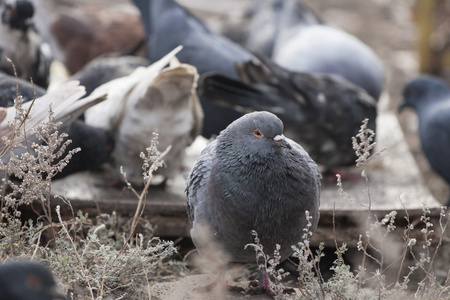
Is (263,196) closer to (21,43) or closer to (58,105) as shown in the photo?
(58,105)

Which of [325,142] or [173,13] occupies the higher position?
[173,13]

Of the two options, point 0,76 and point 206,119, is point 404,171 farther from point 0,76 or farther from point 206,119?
point 0,76

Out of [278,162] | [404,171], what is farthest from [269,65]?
[278,162]

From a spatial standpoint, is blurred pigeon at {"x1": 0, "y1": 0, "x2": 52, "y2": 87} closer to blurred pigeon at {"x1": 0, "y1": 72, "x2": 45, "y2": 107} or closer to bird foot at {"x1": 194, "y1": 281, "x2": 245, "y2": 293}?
blurred pigeon at {"x1": 0, "y1": 72, "x2": 45, "y2": 107}

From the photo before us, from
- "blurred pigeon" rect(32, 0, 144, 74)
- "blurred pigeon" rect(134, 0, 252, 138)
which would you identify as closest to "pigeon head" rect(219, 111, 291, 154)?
Answer: "blurred pigeon" rect(134, 0, 252, 138)

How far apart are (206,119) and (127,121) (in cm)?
91

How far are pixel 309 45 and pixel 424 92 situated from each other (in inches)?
40.3

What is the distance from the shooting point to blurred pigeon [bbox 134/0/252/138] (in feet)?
15.0

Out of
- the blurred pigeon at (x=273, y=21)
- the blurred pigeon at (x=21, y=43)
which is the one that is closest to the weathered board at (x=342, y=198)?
the blurred pigeon at (x=21, y=43)

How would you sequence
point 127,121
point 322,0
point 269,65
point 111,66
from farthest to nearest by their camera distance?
point 322,0, point 111,66, point 269,65, point 127,121

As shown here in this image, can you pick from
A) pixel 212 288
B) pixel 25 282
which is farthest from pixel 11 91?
pixel 25 282

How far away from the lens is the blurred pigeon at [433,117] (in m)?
4.53

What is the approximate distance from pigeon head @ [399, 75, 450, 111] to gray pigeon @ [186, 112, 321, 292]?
2.84 meters

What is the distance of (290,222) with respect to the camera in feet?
8.05
